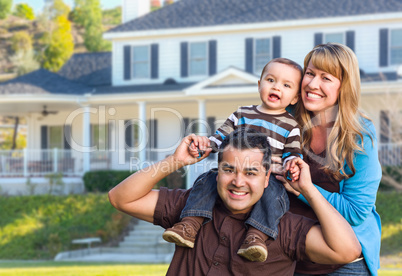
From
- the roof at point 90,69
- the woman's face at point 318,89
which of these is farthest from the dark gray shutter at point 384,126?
the woman's face at point 318,89

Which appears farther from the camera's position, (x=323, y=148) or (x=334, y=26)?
(x=334, y=26)

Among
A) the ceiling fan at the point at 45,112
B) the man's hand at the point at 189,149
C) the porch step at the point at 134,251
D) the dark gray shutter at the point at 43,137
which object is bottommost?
the porch step at the point at 134,251

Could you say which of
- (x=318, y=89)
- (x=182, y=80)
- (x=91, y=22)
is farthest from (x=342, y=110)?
(x=91, y=22)

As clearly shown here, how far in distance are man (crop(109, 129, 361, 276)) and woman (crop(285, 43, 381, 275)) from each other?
0.26 m

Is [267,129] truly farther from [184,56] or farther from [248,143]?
[184,56]

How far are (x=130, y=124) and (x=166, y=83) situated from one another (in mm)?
2391

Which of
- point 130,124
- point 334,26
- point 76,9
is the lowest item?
point 130,124

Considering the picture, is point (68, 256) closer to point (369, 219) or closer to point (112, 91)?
point (112, 91)

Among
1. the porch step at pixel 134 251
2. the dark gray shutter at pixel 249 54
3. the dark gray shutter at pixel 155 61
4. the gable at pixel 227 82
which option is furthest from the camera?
the dark gray shutter at pixel 155 61

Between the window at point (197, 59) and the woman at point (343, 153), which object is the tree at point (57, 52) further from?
the woman at point (343, 153)

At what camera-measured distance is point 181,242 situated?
3.25m

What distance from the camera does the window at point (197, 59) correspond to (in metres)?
23.0

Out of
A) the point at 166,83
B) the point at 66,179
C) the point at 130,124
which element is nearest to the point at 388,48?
the point at 166,83

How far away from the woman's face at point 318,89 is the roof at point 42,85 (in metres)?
19.7
